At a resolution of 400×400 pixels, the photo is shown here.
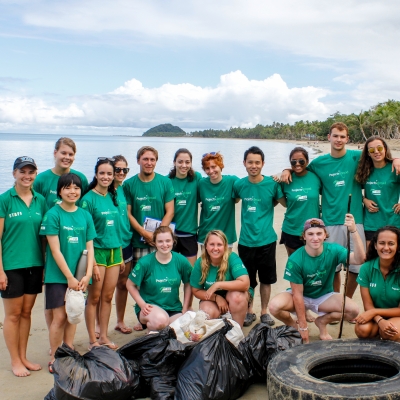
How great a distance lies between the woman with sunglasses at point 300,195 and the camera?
18.8 ft

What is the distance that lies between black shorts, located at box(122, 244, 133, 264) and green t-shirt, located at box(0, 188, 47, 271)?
1.22 meters

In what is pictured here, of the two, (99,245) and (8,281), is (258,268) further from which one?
(8,281)

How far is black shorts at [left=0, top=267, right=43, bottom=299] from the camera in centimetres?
450

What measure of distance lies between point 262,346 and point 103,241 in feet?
6.11

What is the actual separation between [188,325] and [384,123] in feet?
257

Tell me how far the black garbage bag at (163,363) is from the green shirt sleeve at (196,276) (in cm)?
101

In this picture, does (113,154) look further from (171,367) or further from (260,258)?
(171,367)

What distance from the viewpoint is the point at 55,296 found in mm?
4562

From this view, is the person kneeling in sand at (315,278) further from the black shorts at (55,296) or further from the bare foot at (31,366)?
the bare foot at (31,366)

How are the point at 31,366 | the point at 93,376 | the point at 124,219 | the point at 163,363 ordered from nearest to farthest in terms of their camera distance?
the point at 93,376, the point at 163,363, the point at 31,366, the point at 124,219

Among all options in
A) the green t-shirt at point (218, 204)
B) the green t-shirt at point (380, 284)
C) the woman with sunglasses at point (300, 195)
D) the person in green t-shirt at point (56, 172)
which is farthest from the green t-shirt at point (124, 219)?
the green t-shirt at point (380, 284)

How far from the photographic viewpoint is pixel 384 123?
76562mm

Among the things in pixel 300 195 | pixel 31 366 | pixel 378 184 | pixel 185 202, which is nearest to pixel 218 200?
pixel 185 202

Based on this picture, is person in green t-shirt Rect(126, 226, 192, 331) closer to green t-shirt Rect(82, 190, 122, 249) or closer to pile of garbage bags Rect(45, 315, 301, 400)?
green t-shirt Rect(82, 190, 122, 249)
